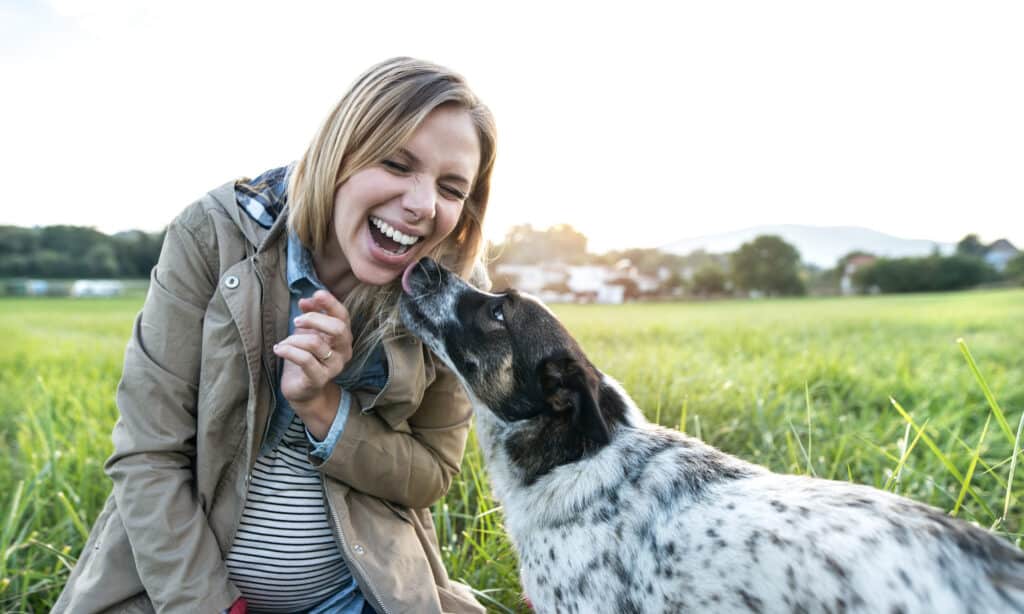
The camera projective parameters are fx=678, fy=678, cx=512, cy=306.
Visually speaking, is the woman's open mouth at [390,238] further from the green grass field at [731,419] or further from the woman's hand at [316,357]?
the green grass field at [731,419]

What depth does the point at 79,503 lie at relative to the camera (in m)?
3.78

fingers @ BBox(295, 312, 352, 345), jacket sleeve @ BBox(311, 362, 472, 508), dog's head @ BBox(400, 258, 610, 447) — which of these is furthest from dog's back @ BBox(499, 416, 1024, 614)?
fingers @ BBox(295, 312, 352, 345)

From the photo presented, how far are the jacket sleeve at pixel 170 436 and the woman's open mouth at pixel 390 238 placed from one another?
0.56 meters

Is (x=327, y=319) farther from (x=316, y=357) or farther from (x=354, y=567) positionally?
(x=354, y=567)

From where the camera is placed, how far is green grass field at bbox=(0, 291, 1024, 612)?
3.27 m

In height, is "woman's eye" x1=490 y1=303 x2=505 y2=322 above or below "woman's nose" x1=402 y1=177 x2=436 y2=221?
below

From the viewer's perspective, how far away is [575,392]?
2.42m

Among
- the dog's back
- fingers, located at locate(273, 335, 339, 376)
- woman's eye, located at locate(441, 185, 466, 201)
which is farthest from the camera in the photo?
woman's eye, located at locate(441, 185, 466, 201)

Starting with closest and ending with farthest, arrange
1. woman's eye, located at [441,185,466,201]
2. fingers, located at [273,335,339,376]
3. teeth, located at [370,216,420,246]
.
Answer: fingers, located at [273,335,339,376] < teeth, located at [370,216,420,246] < woman's eye, located at [441,185,466,201]

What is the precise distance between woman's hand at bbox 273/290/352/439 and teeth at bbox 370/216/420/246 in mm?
320

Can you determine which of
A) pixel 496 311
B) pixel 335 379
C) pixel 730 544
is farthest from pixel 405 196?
pixel 730 544

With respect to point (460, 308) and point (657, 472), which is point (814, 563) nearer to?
point (657, 472)

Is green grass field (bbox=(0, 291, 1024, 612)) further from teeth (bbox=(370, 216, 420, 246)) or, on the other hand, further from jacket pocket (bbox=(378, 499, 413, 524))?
teeth (bbox=(370, 216, 420, 246))

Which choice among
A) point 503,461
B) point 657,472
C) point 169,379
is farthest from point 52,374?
point 657,472
